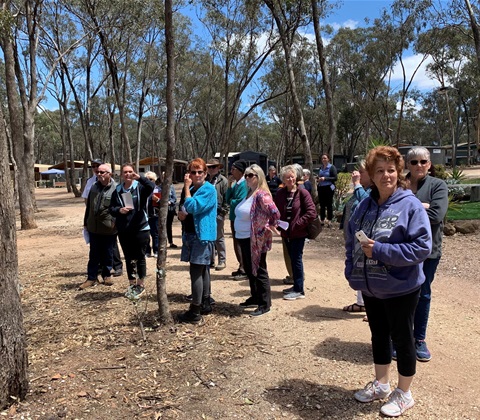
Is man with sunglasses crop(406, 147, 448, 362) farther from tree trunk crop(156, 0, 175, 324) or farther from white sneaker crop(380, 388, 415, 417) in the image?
tree trunk crop(156, 0, 175, 324)

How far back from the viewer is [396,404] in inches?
109

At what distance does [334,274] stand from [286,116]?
2996 centimetres

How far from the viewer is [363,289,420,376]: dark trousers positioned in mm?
2680

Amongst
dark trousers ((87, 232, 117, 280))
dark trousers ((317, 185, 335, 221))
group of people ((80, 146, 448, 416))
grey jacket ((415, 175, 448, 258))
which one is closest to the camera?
group of people ((80, 146, 448, 416))

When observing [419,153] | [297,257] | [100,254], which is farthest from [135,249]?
[419,153]

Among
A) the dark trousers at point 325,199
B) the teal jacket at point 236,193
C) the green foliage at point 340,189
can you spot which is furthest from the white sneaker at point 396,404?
the green foliage at point 340,189

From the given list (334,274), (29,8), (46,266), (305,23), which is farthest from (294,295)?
(29,8)

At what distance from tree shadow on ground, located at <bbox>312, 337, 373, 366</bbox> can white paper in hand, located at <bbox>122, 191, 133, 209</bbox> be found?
270 centimetres

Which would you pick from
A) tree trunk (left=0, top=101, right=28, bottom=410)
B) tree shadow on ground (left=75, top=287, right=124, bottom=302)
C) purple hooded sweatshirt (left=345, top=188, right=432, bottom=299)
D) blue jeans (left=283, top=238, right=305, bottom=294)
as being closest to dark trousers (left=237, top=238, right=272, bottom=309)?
blue jeans (left=283, top=238, right=305, bottom=294)

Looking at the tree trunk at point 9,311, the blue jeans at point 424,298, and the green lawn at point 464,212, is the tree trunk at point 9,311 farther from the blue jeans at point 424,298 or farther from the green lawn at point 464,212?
the green lawn at point 464,212

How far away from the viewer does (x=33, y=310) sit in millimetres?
5008

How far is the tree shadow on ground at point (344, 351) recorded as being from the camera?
3.60 meters

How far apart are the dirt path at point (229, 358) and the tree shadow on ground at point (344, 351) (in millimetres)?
17

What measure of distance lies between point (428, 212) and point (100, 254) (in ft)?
14.4
